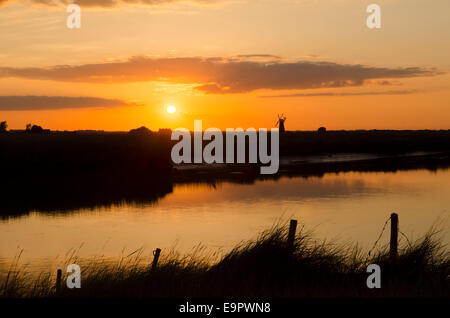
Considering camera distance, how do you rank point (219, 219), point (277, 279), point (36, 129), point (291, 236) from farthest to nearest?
point (36, 129) → point (219, 219) → point (291, 236) → point (277, 279)

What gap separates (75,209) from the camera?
31.9 m

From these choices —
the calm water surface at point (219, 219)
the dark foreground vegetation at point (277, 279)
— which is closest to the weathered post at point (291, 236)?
the dark foreground vegetation at point (277, 279)

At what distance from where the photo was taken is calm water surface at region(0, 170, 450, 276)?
73.7 ft

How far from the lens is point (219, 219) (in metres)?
28.6

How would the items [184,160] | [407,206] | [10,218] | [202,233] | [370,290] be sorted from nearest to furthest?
[370,290], [202,233], [10,218], [407,206], [184,160]

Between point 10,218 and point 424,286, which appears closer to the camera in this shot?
point 424,286

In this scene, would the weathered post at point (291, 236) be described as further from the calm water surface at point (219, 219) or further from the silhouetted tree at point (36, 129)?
the silhouetted tree at point (36, 129)

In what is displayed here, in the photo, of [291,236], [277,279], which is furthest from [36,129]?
[277,279]

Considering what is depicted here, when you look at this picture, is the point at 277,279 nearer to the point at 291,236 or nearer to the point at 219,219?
the point at 291,236

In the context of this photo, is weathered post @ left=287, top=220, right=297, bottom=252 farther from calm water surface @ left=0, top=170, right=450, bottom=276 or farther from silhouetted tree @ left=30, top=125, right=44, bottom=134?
silhouetted tree @ left=30, top=125, right=44, bottom=134

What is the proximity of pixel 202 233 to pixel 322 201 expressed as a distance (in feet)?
38.9
